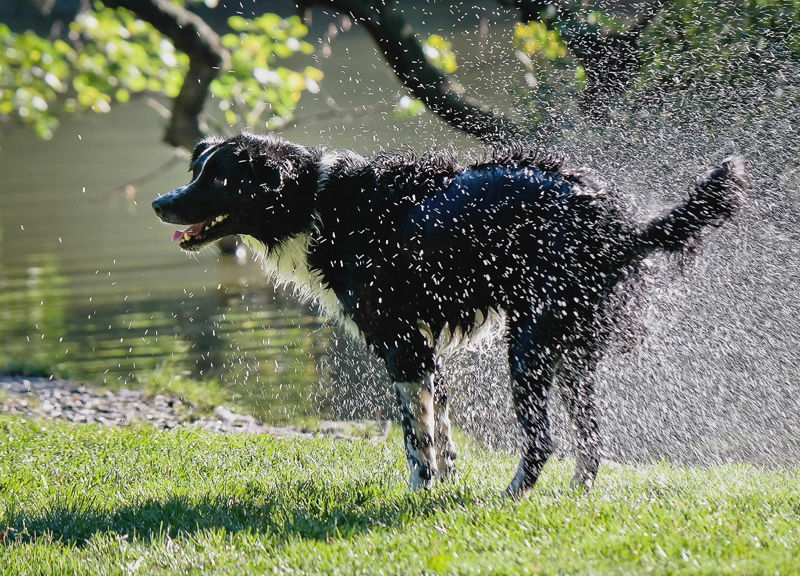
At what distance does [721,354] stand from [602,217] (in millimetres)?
2714

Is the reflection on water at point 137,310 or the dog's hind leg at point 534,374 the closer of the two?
the dog's hind leg at point 534,374

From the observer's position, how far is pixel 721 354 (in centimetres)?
687

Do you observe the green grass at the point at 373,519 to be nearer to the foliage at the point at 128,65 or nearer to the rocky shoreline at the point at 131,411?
the rocky shoreline at the point at 131,411

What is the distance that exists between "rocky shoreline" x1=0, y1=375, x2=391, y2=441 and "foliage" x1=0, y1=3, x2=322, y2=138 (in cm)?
514

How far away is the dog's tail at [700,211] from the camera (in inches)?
183

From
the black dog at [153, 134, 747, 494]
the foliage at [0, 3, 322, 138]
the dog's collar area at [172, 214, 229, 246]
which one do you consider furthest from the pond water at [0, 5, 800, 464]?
the dog's collar area at [172, 214, 229, 246]

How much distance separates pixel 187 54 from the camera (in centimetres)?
1300

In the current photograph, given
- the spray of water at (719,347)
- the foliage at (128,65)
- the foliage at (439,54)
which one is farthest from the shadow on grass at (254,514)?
the foliage at (128,65)

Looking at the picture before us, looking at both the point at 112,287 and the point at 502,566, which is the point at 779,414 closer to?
the point at 502,566

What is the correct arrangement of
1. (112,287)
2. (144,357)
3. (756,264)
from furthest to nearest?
(112,287)
(144,357)
(756,264)

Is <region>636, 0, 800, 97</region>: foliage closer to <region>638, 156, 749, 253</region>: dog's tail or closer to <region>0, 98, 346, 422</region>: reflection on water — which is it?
<region>638, 156, 749, 253</region>: dog's tail

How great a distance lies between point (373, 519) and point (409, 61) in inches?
285

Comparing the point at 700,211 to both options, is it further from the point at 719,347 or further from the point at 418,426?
the point at 719,347

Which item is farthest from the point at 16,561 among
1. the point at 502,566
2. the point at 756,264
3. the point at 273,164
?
the point at 756,264
